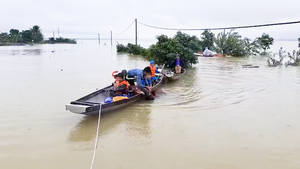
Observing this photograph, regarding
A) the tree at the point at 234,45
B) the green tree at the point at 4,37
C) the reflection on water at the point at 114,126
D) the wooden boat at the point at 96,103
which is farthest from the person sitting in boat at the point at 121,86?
the green tree at the point at 4,37

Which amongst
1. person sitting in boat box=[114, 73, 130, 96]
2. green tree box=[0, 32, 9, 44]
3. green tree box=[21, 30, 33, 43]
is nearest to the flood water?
person sitting in boat box=[114, 73, 130, 96]

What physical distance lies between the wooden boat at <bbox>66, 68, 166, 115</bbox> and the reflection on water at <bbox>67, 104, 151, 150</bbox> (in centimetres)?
23

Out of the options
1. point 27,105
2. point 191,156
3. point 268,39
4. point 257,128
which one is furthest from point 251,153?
point 268,39

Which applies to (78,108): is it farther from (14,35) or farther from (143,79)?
(14,35)

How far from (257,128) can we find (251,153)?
1.50m

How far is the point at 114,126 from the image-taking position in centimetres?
666

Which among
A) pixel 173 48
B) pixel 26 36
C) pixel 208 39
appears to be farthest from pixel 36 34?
pixel 173 48

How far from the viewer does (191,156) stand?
506 cm

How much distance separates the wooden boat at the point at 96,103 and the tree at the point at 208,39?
2384 centimetres

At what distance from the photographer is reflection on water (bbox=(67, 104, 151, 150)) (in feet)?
19.2

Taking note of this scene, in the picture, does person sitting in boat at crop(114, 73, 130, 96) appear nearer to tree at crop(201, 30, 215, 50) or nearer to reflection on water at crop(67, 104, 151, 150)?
reflection on water at crop(67, 104, 151, 150)

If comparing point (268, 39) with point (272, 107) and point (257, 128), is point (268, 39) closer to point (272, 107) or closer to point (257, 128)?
point (272, 107)

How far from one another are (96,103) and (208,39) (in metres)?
26.2

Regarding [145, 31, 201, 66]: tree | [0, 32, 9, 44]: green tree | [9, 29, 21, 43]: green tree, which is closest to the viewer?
[145, 31, 201, 66]: tree
